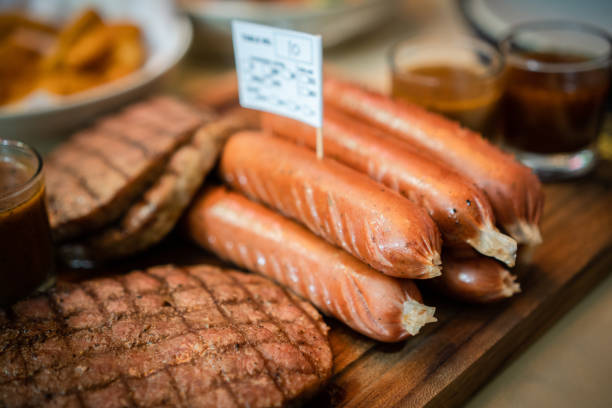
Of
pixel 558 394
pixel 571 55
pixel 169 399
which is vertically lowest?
pixel 558 394

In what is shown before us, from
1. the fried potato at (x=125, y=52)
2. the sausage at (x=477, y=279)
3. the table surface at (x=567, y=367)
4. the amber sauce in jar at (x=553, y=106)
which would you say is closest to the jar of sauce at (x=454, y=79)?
the amber sauce in jar at (x=553, y=106)

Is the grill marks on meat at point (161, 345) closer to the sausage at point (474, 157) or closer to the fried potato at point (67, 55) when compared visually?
the sausage at point (474, 157)

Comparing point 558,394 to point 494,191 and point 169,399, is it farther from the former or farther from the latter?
point 169,399

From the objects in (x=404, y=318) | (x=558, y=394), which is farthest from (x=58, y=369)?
(x=558, y=394)

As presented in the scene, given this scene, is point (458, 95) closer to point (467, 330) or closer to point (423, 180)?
point (423, 180)

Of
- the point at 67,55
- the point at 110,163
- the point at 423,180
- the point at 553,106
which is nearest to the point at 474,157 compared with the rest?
the point at 423,180

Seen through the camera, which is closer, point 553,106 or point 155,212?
point 155,212
